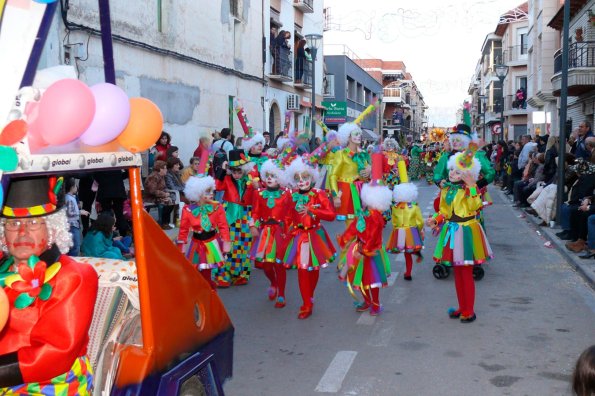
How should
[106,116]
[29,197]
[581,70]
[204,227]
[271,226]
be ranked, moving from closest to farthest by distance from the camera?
1. [106,116]
2. [29,197]
3. [204,227]
4. [271,226]
5. [581,70]

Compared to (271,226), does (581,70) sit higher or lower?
higher

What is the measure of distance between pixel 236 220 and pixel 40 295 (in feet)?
20.2

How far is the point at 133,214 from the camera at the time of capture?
126 inches

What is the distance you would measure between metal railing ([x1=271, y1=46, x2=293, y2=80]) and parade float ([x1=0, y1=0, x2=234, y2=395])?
22830mm

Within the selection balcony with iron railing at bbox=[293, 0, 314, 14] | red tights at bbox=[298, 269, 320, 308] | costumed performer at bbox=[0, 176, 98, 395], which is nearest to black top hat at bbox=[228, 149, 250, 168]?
red tights at bbox=[298, 269, 320, 308]

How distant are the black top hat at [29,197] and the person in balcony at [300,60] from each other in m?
27.4

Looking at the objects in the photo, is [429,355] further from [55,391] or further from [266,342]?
[55,391]

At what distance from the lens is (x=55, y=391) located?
9.78ft

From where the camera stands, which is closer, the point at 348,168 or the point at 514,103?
the point at 348,168

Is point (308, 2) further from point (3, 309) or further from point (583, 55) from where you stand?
point (3, 309)

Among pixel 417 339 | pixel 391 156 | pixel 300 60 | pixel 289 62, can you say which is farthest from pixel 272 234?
pixel 300 60

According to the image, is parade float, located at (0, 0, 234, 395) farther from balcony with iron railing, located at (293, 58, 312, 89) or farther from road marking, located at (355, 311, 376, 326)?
balcony with iron railing, located at (293, 58, 312, 89)

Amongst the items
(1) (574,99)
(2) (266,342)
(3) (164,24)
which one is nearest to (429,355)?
(2) (266,342)

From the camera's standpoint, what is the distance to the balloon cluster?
2.47 metres
